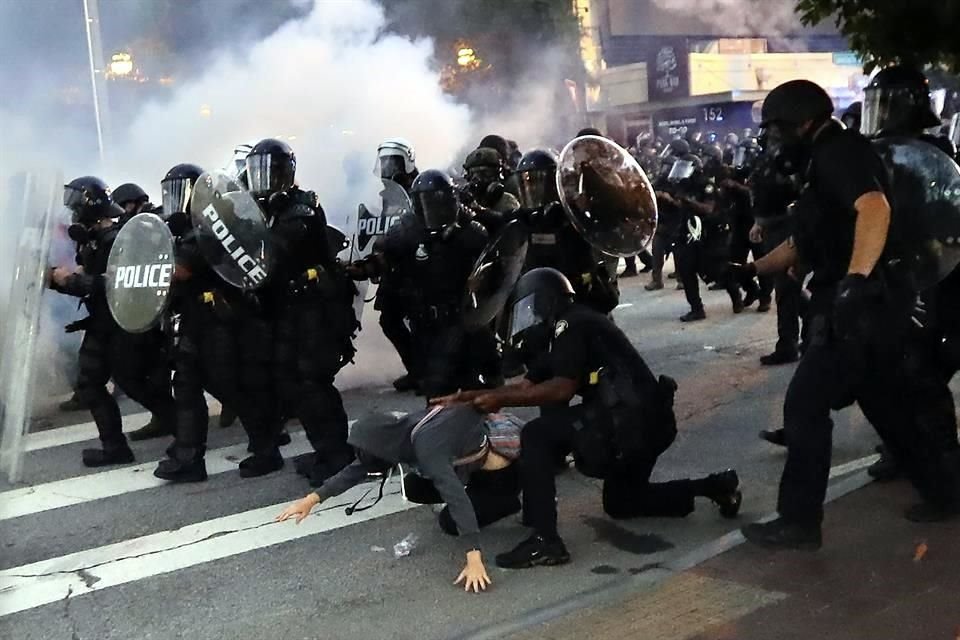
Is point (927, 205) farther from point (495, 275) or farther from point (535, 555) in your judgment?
point (535, 555)

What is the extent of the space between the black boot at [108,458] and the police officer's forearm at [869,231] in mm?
4443

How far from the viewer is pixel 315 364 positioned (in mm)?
5703

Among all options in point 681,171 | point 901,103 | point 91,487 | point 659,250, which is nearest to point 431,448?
point 901,103

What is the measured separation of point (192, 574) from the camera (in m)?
4.54

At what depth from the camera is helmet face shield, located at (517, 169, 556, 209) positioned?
18.4 ft

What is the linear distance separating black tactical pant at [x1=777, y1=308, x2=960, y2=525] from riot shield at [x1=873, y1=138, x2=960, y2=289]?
0.40 metres

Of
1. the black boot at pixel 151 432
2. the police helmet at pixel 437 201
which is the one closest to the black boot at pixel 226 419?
the black boot at pixel 151 432

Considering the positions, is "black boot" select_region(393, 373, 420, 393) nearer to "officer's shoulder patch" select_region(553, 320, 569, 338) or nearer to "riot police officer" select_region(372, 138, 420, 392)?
"riot police officer" select_region(372, 138, 420, 392)

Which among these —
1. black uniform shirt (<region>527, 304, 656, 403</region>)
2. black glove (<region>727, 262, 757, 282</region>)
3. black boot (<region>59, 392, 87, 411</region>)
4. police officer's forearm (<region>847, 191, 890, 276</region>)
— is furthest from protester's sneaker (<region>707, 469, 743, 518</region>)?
black boot (<region>59, 392, 87, 411</region>)

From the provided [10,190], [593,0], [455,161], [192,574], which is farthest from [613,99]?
[192,574]

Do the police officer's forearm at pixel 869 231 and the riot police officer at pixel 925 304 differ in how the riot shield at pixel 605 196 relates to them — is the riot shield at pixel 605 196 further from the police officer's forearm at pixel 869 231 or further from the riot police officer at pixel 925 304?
the police officer's forearm at pixel 869 231

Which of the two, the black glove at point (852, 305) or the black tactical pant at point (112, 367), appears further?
the black tactical pant at point (112, 367)

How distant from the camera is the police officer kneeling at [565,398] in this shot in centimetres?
423

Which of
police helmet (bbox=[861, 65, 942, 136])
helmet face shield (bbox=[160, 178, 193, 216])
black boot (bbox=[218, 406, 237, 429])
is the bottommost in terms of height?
black boot (bbox=[218, 406, 237, 429])
